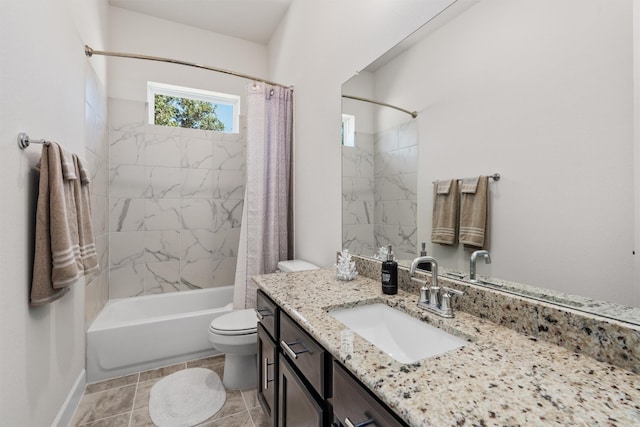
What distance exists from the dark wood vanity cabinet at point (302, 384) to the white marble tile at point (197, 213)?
70.7 inches

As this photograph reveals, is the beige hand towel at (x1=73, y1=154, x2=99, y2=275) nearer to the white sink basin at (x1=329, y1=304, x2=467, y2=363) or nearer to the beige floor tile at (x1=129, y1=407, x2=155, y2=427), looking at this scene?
the beige floor tile at (x1=129, y1=407, x2=155, y2=427)

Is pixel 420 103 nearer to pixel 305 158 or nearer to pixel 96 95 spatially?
pixel 305 158

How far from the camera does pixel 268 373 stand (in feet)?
4.47

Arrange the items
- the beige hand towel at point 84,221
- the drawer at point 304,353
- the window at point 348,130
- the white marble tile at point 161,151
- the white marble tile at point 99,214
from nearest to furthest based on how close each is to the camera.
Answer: the drawer at point 304,353, the beige hand towel at point 84,221, the window at point 348,130, the white marble tile at point 99,214, the white marble tile at point 161,151

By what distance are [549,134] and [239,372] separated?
2.10 meters

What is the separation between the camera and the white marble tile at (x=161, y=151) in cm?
276

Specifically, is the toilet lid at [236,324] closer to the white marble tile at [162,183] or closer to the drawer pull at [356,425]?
the drawer pull at [356,425]

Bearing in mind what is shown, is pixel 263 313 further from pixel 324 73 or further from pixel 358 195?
pixel 324 73

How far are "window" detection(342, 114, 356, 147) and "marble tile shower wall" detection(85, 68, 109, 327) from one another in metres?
1.73

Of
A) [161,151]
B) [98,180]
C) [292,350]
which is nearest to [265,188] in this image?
[161,151]

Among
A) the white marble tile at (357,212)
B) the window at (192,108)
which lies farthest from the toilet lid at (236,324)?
the window at (192,108)

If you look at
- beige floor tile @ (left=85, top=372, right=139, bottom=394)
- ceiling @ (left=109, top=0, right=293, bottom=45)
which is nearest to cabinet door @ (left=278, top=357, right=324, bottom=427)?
beige floor tile @ (left=85, top=372, right=139, bottom=394)

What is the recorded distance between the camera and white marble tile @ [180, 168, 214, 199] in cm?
291

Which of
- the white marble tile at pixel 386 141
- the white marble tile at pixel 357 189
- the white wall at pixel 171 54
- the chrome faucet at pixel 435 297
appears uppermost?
the white wall at pixel 171 54
